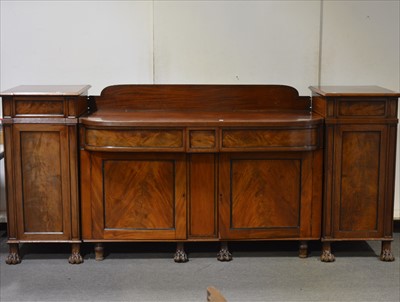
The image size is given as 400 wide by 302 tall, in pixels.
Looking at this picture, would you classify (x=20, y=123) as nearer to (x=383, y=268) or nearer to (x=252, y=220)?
(x=252, y=220)

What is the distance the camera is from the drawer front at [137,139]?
417 centimetres

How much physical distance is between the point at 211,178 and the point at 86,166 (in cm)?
73

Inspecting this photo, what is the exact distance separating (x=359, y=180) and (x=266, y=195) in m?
0.56

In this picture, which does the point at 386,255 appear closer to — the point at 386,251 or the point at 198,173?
the point at 386,251

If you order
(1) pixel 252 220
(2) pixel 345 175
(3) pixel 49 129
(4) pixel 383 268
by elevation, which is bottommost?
(4) pixel 383 268

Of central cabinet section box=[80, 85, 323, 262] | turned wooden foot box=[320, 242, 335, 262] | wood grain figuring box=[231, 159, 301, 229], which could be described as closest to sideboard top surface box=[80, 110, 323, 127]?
central cabinet section box=[80, 85, 323, 262]

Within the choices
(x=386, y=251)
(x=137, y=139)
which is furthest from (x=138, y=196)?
(x=386, y=251)

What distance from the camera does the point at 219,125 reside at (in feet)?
13.6

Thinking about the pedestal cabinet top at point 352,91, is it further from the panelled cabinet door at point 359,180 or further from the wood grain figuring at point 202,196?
the wood grain figuring at point 202,196

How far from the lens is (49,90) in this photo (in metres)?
4.37

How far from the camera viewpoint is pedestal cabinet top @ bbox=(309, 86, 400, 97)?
4.22 m

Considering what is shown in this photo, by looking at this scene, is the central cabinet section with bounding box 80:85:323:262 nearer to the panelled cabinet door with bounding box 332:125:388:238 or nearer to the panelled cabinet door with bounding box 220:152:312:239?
the panelled cabinet door with bounding box 220:152:312:239

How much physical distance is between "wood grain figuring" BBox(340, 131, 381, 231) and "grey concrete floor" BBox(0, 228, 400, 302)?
261 millimetres

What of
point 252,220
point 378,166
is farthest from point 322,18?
point 252,220
